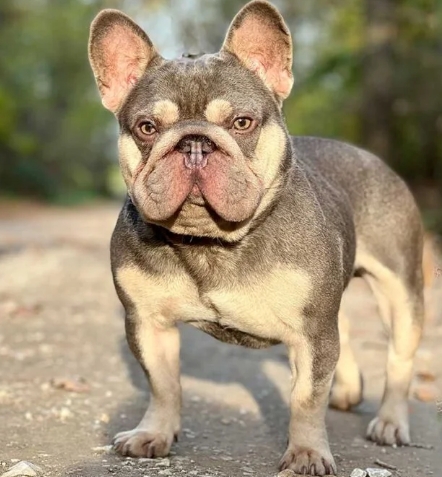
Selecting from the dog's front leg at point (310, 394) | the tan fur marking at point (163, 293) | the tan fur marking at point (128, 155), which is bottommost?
the dog's front leg at point (310, 394)

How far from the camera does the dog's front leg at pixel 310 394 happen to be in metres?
Result: 5.01

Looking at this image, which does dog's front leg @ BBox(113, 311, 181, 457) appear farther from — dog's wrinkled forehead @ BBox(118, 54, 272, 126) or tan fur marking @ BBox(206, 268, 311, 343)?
dog's wrinkled forehead @ BBox(118, 54, 272, 126)

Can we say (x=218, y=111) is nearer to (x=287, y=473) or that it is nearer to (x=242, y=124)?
(x=242, y=124)

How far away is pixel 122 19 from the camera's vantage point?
5180mm

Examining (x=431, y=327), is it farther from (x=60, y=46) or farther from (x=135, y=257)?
(x=60, y=46)

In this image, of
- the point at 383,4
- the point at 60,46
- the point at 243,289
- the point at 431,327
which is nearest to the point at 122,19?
the point at 243,289

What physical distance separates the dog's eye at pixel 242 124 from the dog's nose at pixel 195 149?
247mm

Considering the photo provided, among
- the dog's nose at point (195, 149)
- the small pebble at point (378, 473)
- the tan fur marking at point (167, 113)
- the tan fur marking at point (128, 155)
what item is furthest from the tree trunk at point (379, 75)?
the dog's nose at point (195, 149)

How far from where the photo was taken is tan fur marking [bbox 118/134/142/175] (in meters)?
4.83

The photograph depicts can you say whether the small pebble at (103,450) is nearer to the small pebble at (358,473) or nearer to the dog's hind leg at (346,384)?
the small pebble at (358,473)

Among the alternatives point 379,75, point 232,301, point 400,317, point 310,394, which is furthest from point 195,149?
point 379,75

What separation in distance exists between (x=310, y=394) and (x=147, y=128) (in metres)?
1.64

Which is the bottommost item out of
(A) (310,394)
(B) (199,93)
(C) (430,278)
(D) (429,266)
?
(C) (430,278)

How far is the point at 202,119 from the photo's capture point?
466 centimetres
